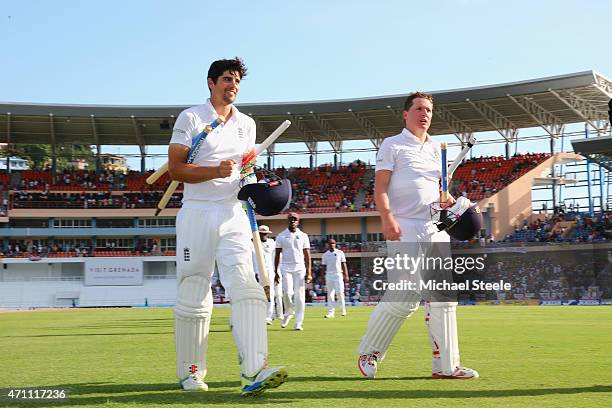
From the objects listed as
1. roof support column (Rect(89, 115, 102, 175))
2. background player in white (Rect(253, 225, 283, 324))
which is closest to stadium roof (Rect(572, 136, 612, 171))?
background player in white (Rect(253, 225, 283, 324))

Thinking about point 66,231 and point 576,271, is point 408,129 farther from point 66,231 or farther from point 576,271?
point 66,231

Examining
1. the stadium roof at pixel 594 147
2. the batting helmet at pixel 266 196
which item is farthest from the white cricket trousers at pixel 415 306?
the stadium roof at pixel 594 147

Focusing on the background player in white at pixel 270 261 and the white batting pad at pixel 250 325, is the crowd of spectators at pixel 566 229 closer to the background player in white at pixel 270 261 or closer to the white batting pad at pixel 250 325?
the background player in white at pixel 270 261

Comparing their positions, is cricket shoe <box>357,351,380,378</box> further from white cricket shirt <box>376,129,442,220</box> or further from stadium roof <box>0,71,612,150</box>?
stadium roof <box>0,71,612,150</box>

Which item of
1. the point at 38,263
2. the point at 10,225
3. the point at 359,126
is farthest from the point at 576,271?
the point at 10,225

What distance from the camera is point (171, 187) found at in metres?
6.75

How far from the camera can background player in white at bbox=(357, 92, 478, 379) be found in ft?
23.1

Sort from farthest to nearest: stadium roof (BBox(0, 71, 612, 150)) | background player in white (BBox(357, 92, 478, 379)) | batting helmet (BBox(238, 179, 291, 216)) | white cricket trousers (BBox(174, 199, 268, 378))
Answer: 1. stadium roof (BBox(0, 71, 612, 150))
2. background player in white (BBox(357, 92, 478, 379))
3. batting helmet (BBox(238, 179, 291, 216))
4. white cricket trousers (BBox(174, 199, 268, 378))

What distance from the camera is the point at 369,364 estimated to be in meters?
7.14

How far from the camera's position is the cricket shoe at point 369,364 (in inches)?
279

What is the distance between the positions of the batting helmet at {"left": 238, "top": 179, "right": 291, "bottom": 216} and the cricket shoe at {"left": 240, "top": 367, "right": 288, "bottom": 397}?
47.8 inches

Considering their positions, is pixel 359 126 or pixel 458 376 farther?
pixel 359 126

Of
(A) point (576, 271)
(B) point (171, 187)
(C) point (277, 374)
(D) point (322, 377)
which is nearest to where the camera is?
(C) point (277, 374)

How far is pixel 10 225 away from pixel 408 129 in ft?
188
